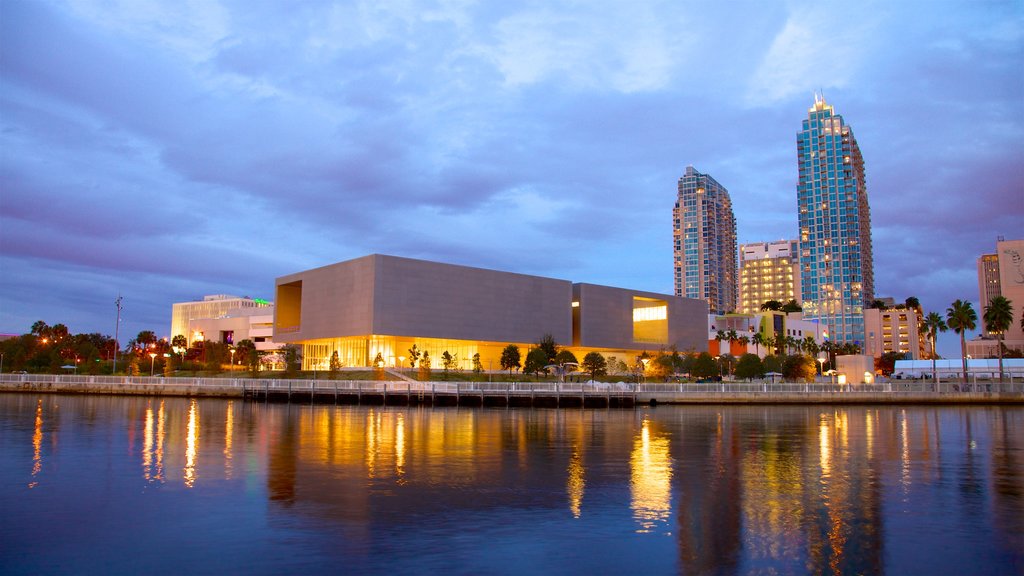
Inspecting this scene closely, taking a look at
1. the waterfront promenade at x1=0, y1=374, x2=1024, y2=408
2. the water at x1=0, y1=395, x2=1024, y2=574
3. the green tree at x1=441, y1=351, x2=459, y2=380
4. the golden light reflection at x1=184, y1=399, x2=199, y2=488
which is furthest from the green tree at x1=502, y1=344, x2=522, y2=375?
the water at x1=0, y1=395, x2=1024, y2=574

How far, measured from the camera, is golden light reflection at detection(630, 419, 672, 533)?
1962cm

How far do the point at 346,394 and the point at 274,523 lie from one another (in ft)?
209

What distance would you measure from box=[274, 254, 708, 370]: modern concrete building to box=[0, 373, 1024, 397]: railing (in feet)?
98.5

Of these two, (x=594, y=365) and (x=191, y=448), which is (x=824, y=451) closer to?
(x=191, y=448)

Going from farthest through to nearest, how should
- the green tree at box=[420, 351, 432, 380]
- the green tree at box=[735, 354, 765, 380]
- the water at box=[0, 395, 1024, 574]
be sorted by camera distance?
the green tree at box=[735, 354, 765, 380] < the green tree at box=[420, 351, 432, 380] < the water at box=[0, 395, 1024, 574]

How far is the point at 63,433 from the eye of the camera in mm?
41562

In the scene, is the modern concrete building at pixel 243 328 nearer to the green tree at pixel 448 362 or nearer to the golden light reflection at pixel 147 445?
the green tree at pixel 448 362

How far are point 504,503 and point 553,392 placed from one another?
5618 centimetres

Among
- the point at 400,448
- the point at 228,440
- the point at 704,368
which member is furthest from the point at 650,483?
the point at 704,368

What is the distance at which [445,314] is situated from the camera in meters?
121

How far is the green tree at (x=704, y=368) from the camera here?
387 ft

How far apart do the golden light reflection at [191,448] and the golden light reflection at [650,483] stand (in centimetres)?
1420

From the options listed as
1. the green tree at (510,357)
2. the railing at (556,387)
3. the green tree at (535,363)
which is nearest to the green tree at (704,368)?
the green tree at (535,363)

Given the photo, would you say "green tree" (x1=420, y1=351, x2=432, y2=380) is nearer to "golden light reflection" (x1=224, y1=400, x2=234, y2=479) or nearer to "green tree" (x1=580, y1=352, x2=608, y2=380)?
"green tree" (x1=580, y1=352, x2=608, y2=380)
